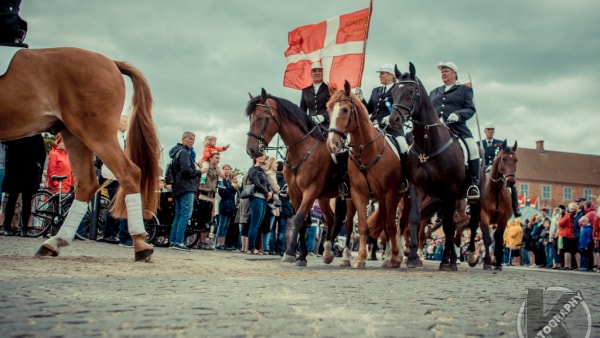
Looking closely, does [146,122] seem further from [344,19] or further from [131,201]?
[344,19]

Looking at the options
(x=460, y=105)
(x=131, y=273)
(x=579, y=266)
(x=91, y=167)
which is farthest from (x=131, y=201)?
(x=579, y=266)

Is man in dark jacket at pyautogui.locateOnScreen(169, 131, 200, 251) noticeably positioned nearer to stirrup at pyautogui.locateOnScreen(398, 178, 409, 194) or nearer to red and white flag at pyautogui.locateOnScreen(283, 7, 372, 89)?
red and white flag at pyautogui.locateOnScreen(283, 7, 372, 89)

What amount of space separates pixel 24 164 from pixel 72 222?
5.86 metres

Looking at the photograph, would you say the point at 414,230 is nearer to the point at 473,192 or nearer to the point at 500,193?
the point at 473,192

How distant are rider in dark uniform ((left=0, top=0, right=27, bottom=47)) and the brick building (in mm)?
91426

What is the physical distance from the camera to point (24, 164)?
12.7 m

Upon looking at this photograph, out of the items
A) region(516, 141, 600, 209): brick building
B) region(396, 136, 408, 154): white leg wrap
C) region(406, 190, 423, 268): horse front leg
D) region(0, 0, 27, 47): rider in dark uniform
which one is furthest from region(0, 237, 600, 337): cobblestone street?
region(516, 141, 600, 209): brick building

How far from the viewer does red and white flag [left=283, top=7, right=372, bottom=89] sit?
1530 cm

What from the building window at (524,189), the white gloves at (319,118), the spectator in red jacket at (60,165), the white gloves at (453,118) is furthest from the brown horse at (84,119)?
the building window at (524,189)

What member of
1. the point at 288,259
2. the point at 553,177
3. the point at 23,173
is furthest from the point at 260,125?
the point at 553,177

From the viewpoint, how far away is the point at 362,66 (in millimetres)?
14984

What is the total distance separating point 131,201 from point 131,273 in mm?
1482

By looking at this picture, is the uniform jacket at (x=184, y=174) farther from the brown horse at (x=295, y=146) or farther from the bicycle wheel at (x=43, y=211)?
the bicycle wheel at (x=43, y=211)

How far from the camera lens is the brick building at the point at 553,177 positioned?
3666 inches
